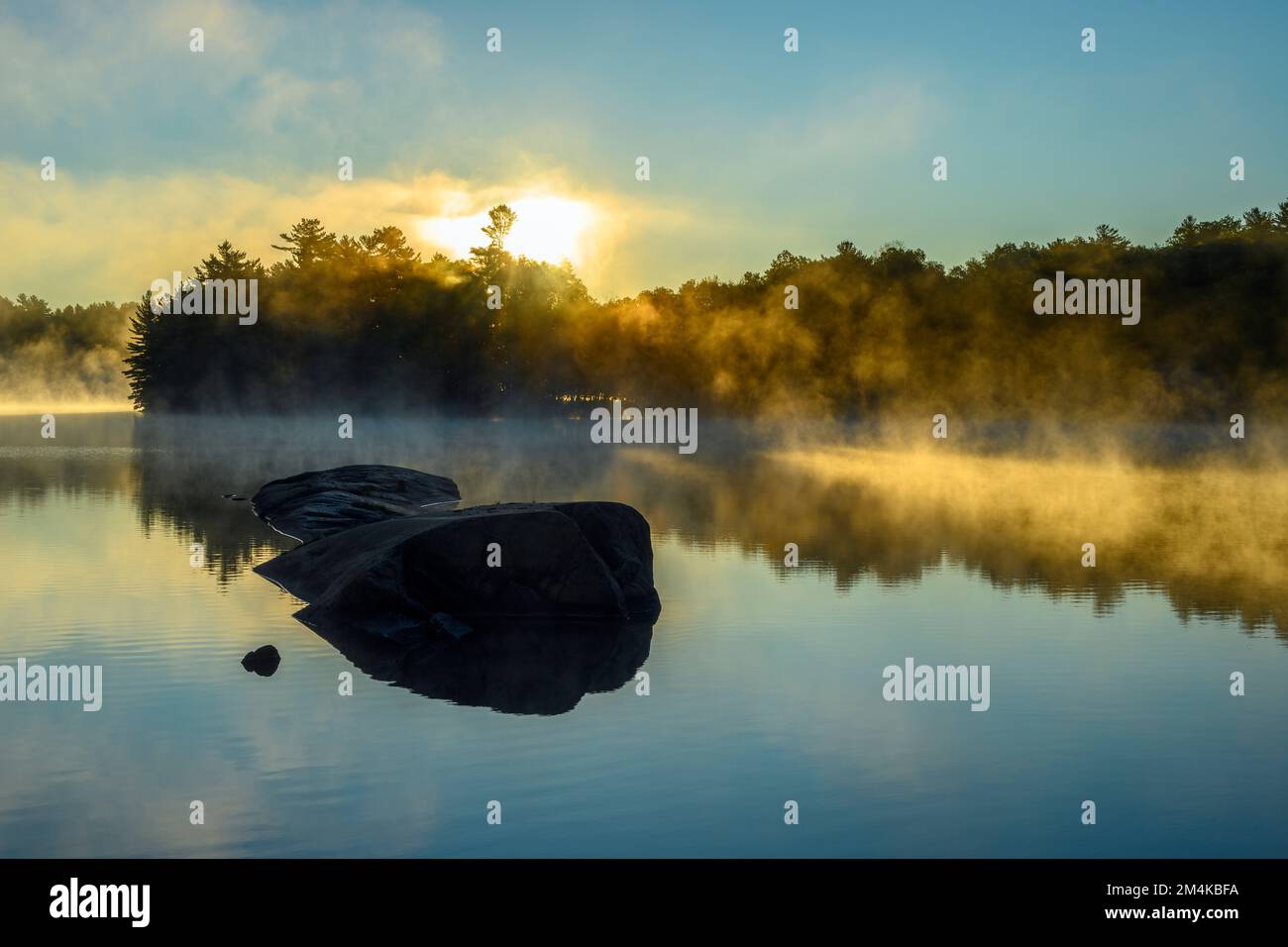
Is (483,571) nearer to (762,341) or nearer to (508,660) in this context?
(508,660)

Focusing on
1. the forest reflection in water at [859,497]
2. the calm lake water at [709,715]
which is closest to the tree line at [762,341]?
the forest reflection in water at [859,497]

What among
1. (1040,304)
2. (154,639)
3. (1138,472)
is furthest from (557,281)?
(154,639)

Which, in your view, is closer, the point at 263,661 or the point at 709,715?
the point at 709,715

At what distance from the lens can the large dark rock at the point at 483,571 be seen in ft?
53.2

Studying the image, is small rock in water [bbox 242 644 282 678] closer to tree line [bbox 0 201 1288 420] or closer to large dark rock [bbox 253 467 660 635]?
large dark rock [bbox 253 467 660 635]

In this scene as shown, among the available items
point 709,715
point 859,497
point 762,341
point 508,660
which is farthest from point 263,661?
point 762,341

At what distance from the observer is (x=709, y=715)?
39.8 ft

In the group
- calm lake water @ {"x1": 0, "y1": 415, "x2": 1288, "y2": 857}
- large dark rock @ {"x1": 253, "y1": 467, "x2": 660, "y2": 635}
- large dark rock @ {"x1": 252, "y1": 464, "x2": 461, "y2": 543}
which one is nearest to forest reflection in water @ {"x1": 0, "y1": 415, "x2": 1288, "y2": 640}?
calm lake water @ {"x1": 0, "y1": 415, "x2": 1288, "y2": 857}

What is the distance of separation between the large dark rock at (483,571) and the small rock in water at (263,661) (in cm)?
188

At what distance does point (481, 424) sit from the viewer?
105062 mm

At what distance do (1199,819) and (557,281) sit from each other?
115 meters

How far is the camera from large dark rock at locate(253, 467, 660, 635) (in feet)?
53.2

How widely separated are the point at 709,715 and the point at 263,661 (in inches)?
196

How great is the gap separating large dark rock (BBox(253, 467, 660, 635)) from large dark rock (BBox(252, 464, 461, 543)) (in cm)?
669
